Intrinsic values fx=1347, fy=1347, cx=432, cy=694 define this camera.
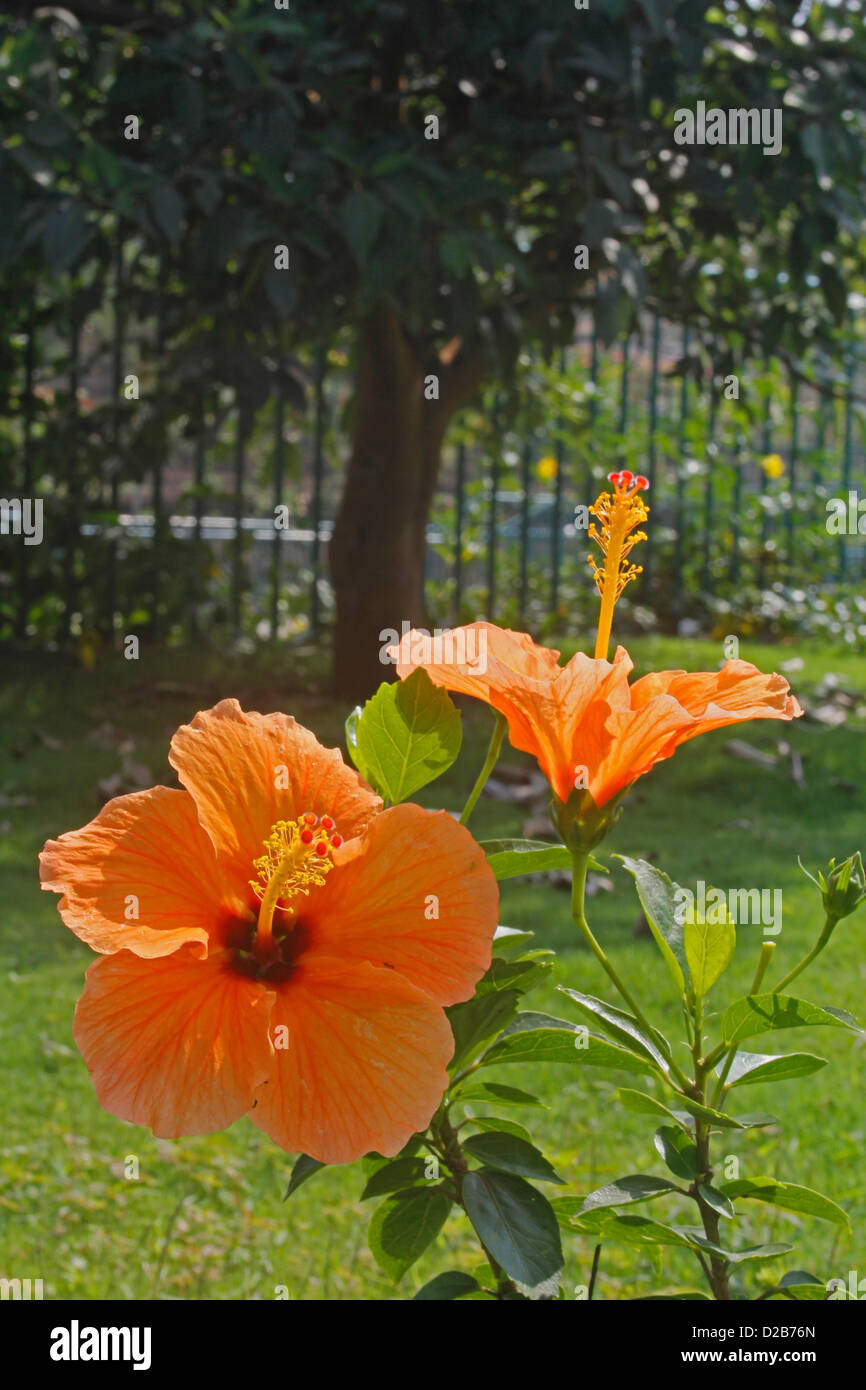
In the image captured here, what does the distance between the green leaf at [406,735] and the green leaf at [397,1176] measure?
0.22 m

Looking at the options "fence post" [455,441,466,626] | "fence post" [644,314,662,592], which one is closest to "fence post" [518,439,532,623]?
"fence post" [455,441,466,626]

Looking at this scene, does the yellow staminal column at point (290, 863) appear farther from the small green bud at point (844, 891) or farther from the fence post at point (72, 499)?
the fence post at point (72, 499)

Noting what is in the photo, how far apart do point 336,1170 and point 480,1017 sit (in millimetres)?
1477

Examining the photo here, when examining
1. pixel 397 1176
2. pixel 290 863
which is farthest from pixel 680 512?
pixel 290 863

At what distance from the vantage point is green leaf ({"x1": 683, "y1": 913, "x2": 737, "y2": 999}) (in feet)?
2.67

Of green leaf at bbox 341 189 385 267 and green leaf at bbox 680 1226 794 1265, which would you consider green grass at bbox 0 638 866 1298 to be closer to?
green leaf at bbox 680 1226 794 1265

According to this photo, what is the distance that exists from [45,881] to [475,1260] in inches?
51.1

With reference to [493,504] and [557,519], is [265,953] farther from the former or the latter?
[557,519]

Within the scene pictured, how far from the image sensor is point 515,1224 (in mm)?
761

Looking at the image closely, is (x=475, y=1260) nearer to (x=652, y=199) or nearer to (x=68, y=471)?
(x=652, y=199)

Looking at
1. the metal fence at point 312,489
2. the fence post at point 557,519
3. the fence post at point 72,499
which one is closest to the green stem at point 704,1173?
the metal fence at point 312,489

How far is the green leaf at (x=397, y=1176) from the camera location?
0.81m

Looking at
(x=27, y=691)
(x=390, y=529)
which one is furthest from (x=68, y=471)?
(x=390, y=529)

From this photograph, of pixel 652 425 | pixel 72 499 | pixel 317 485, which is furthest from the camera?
pixel 652 425
